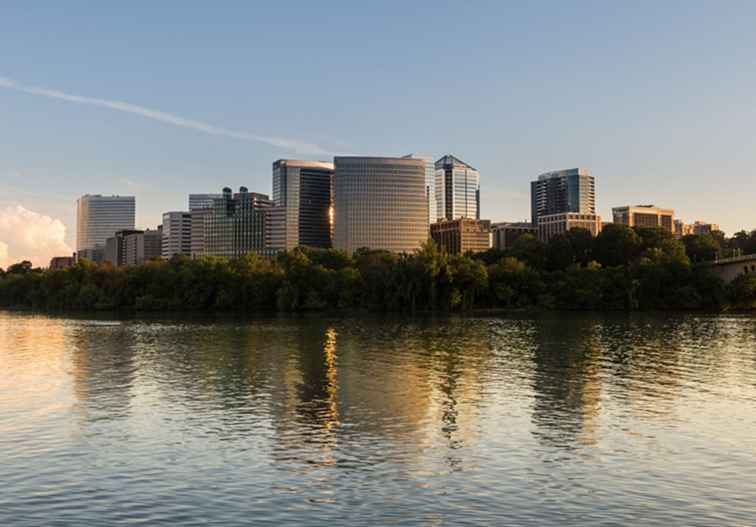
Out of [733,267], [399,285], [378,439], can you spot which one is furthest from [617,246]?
[378,439]

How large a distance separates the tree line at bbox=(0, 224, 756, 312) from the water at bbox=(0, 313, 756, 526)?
286 feet

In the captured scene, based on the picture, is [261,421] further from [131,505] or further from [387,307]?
[387,307]

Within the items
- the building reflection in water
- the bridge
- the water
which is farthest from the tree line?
the water

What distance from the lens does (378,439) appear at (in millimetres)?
29375

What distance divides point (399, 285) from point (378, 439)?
394 feet

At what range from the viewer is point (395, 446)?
2819 centimetres

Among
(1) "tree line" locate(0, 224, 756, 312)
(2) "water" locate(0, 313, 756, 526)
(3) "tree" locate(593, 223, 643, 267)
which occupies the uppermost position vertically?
(3) "tree" locate(593, 223, 643, 267)

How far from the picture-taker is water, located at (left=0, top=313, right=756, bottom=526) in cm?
2091

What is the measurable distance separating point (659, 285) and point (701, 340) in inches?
3044

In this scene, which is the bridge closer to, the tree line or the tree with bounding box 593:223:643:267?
the tree line

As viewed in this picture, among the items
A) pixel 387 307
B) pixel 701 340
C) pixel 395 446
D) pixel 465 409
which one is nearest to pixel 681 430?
pixel 465 409

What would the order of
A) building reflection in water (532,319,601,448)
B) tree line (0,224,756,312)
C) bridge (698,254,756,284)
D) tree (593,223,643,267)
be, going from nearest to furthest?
building reflection in water (532,319,601,448)
tree line (0,224,756,312)
bridge (698,254,756,284)
tree (593,223,643,267)

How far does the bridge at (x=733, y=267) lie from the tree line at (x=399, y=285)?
6.73m

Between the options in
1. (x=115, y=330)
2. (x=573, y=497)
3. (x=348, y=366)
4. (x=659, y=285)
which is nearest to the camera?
(x=573, y=497)
